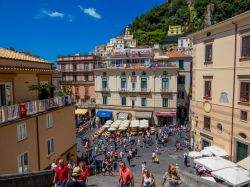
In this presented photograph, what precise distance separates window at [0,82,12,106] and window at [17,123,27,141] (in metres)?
2.16

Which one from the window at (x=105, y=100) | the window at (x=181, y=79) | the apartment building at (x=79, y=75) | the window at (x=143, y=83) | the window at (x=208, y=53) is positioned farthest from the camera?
the apartment building at (x=79, y=75)

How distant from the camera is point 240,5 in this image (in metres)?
113

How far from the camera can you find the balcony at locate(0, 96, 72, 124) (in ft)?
43.4

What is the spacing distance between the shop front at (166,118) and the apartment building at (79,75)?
1756cm

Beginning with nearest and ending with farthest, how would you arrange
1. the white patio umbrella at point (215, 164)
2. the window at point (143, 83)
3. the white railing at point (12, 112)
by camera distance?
1. the white railing at point (12, 112)
2. the white patio umbrella at point (215, 164)
3. the window at point (143, 83)

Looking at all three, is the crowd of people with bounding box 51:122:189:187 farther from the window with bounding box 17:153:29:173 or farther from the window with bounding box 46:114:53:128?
the window with bounding box 46:114:53:128

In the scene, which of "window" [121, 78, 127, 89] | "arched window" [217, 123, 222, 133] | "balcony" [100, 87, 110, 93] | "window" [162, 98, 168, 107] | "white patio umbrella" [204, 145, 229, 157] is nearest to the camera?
"white patio umbrella" [204, 145, 229, 157]

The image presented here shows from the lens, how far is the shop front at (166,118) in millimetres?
44281

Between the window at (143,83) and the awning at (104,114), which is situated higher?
the window at (143,83)

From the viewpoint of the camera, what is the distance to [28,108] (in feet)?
50.9

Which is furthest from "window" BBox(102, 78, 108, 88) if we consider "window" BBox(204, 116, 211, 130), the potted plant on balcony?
the potted plant on balcony

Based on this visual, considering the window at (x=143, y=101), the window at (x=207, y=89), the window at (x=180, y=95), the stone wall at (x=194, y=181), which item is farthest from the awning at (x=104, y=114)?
the stone wall at (x=194, y=181)

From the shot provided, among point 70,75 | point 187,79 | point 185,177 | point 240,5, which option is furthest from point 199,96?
point 240,5

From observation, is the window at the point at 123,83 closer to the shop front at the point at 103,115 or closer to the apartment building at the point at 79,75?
the shop front at the point at 103,115
